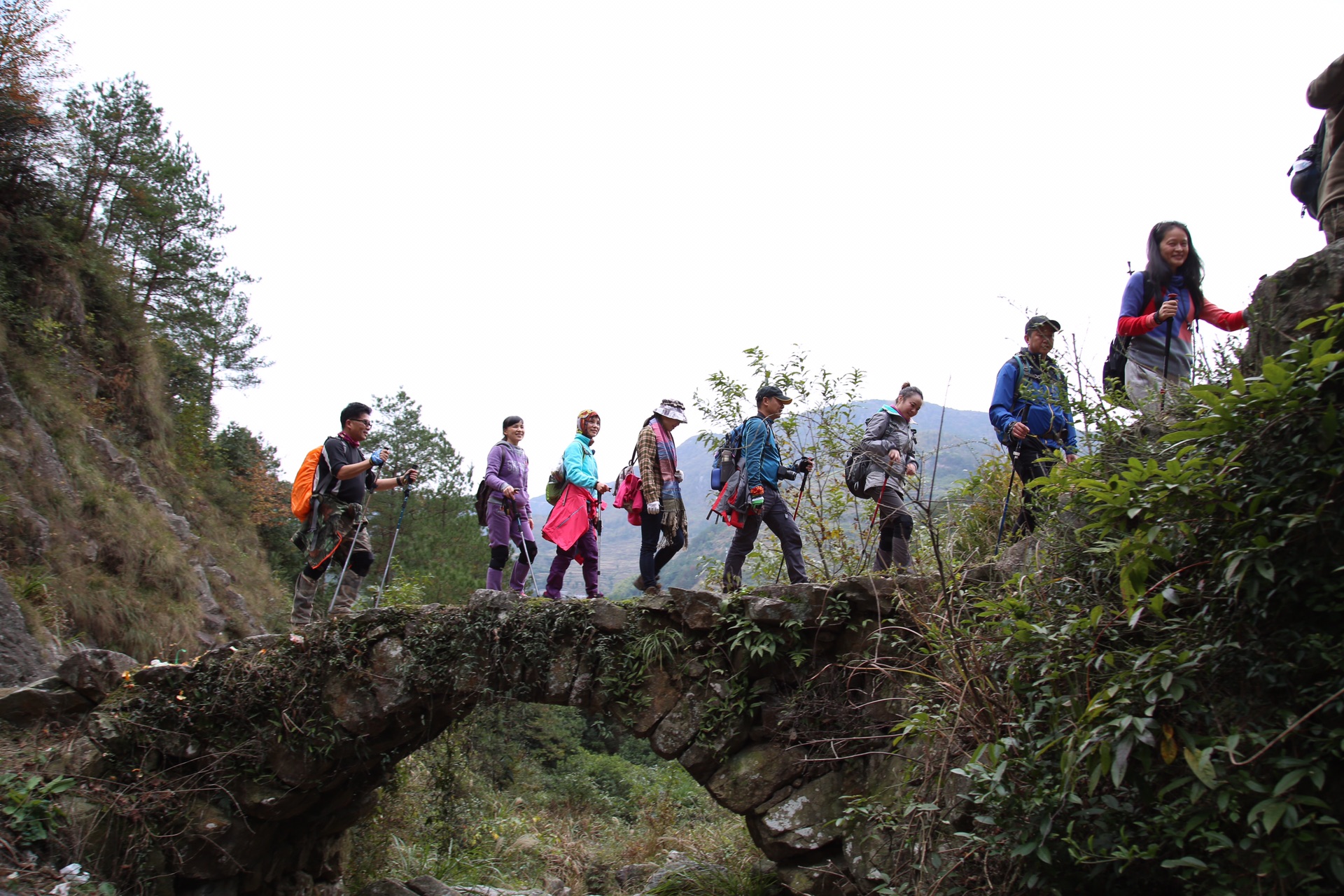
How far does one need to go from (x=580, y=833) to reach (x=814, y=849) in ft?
30.4

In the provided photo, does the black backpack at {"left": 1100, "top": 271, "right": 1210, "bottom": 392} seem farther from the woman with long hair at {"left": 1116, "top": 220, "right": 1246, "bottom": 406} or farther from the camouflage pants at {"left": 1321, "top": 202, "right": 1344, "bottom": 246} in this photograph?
the camouflage pants at {"left": 1321, "top": 202, "right": 1344, "bottom": 246}

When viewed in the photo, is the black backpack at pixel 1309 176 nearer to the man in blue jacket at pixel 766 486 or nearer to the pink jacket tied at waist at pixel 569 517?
the man in blue jacket at pixel 766 486

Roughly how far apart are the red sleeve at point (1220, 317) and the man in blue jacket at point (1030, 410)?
31.4 inches

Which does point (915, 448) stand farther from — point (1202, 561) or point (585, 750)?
point (585, 750)

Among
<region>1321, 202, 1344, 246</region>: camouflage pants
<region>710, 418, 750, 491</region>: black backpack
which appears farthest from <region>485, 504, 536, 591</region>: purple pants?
<region>1321, 202, 1344, 246</region>: camouflage pants

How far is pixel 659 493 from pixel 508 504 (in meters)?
1.43

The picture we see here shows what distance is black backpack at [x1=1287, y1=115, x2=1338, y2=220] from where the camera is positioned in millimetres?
4035

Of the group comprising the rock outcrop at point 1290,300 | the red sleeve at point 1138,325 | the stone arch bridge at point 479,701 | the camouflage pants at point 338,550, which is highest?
the red sleeve at point 1138,325

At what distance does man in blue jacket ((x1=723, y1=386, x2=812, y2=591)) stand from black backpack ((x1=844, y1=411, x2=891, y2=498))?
521 mm

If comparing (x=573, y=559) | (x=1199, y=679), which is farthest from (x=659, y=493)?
(x=1199, y=679)

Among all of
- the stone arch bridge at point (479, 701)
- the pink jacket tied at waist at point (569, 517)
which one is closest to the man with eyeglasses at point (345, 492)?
the stone arch bridge at point (479, 701)

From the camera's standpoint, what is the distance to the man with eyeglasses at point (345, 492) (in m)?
6.64

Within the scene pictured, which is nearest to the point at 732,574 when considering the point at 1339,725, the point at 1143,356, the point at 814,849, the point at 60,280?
the point at 814,849

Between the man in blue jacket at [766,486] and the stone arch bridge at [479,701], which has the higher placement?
the man in blue jacket at [766,486]
